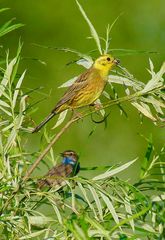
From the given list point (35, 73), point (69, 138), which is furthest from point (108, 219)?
point (35, 73)

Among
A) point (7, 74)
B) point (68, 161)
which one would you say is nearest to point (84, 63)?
point (7, 74)

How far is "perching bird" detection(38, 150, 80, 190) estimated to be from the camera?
8.03ft

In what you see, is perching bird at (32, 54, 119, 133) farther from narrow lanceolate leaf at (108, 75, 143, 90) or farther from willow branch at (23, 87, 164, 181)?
willow branch at (23, 87, 164, 181)

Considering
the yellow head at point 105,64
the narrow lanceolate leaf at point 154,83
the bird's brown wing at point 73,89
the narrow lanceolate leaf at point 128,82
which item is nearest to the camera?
the narrow lanceolate leaf at point 154,83

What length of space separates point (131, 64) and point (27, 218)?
810 centimetres

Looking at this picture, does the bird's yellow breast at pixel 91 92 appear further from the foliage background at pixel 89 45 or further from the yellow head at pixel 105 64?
the foliage background at pixel 89 45

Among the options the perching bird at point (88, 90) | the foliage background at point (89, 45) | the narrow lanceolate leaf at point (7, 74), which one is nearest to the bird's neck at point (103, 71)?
the perching bird at point (88, 90)

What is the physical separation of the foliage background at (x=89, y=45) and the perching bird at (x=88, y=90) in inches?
199

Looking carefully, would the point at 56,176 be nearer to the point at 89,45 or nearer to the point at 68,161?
the point at 68,161

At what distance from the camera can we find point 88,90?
310 cm

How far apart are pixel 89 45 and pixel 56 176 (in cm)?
802

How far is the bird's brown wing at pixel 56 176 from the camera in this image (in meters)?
2.29

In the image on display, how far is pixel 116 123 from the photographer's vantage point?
32.6 feet

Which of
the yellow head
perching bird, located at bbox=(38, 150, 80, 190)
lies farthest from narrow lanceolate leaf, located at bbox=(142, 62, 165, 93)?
the yellow head
